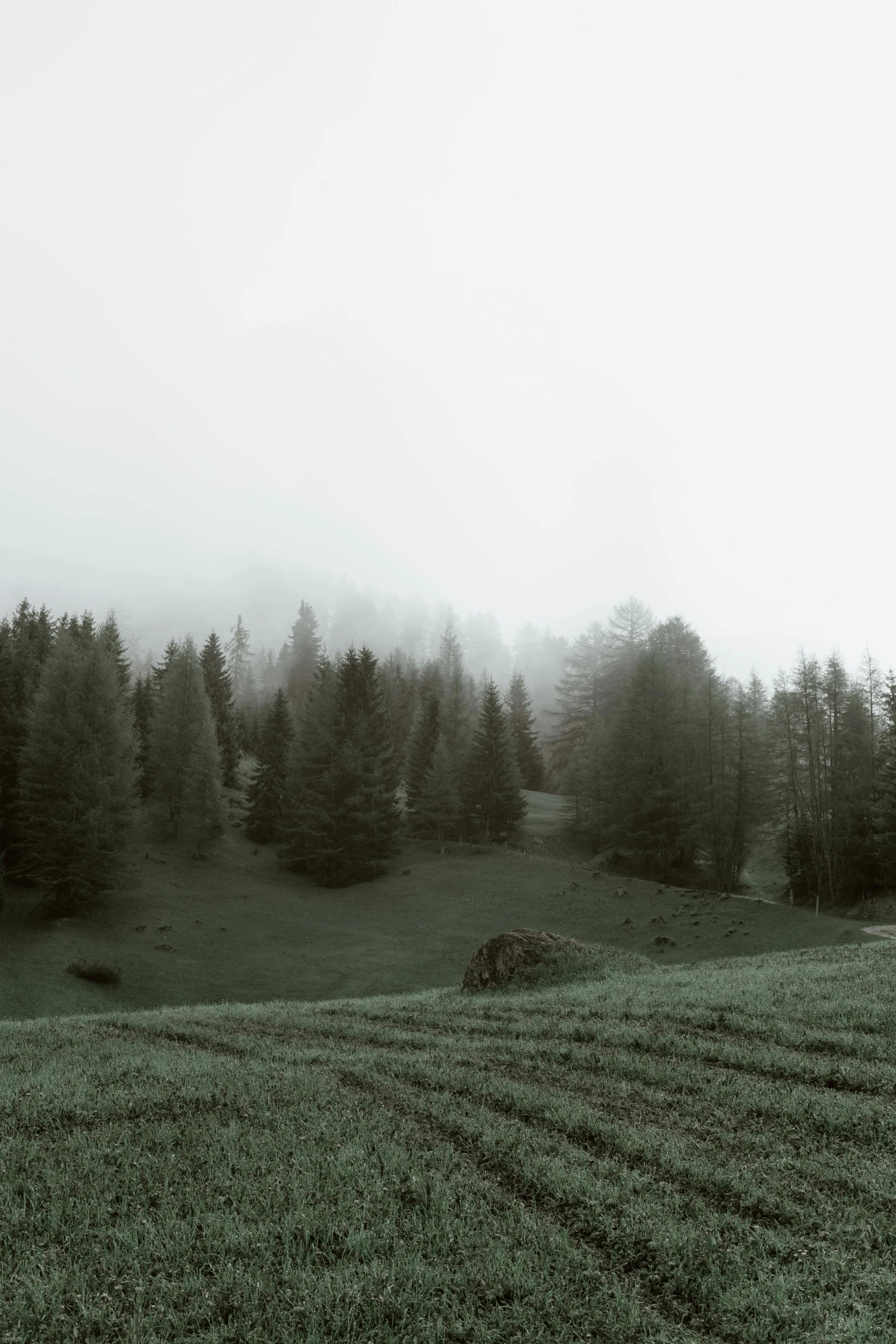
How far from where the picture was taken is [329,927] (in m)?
53.4

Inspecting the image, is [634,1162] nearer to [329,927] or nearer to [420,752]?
[329,927]

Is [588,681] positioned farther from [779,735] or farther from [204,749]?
[204,749]

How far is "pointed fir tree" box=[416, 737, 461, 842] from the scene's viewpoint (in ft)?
235

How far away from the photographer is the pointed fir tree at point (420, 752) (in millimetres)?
76562

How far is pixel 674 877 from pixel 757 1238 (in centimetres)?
5654

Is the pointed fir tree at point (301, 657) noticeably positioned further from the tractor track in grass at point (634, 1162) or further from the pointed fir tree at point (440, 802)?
the tractor track in grass at point (634, 1162)

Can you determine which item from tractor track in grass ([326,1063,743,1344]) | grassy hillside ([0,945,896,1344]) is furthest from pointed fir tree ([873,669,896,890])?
tractor track in grass ([326,1063,743,1344])

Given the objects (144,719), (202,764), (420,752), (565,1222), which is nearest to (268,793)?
(202,764)

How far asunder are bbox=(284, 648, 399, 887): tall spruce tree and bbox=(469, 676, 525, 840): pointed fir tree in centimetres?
804

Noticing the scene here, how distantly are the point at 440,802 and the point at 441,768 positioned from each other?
3.16 m

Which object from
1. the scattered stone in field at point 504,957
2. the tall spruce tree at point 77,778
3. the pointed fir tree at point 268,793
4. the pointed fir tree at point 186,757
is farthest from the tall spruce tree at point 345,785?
the scattered stone in field at point 504,957

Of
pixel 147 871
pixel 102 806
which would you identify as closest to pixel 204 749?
pixel 147 871

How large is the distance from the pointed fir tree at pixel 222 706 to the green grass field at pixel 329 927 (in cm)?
2049

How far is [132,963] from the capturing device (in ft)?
144
